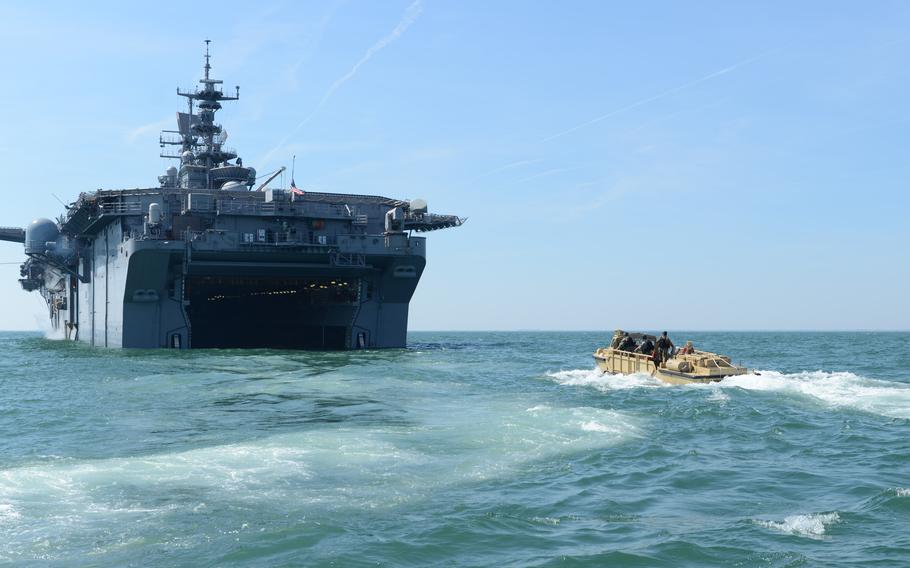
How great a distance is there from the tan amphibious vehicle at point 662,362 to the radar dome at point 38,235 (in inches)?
1915

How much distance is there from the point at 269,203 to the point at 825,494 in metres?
39.7

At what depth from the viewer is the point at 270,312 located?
215ft

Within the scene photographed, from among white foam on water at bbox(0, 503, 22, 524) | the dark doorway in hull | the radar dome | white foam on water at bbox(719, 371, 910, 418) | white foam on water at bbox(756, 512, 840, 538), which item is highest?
the radar dome

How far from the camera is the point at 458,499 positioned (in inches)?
504

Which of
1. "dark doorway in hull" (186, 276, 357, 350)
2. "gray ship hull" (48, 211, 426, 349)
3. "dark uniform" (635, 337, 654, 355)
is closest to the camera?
"dark uniform" (635, 337, 654, 355)

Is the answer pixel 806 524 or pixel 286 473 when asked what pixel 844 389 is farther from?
pixel 286 473

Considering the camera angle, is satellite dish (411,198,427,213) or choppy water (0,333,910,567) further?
satellite dish (411,198,427,213)

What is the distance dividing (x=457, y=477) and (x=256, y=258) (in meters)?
35.5

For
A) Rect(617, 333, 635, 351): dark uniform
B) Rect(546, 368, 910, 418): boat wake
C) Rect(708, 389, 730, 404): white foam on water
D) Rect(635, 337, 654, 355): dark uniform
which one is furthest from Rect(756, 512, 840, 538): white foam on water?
Rect(617, 333, 635, 351): dark uniform

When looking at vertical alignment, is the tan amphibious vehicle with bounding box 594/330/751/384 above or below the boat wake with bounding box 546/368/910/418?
above

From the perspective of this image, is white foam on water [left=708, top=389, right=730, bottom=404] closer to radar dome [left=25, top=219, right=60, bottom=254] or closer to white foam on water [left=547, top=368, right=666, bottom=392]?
white foam on water [left=547, top=368, right=666, bottom=392]

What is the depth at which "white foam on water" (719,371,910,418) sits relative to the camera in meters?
24.0

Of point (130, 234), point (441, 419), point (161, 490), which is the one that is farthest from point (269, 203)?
point (161, 490)

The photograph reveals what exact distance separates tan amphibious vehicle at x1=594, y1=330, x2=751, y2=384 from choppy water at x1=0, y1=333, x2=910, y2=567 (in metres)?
1.81
